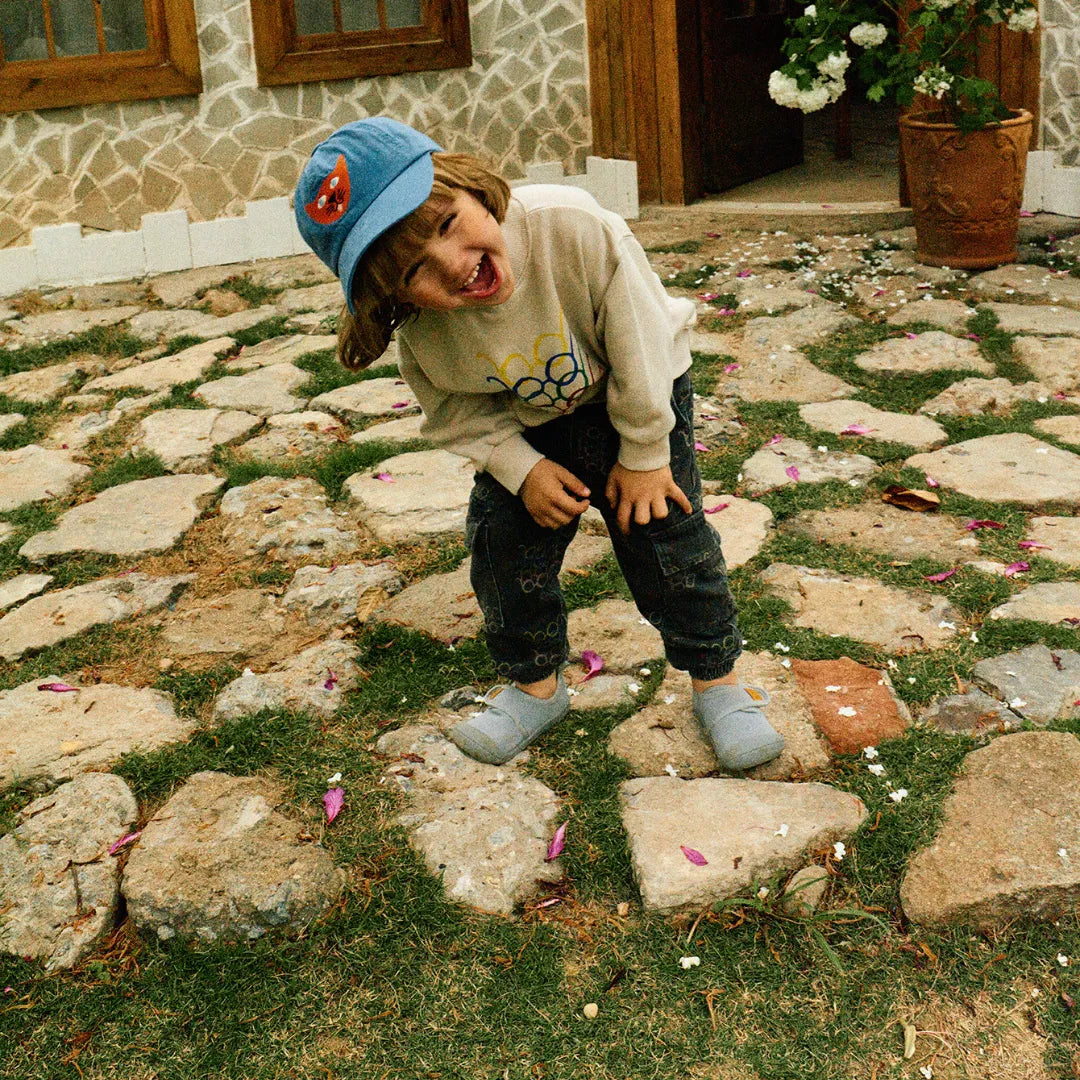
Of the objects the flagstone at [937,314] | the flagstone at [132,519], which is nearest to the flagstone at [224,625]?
the flagstone at [132,519]

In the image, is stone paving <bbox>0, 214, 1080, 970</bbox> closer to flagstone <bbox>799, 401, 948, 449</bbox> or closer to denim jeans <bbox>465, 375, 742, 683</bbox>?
flagstone <bbox>799, 401, 948, 449</bbox>

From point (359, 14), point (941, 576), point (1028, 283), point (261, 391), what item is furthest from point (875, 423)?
point (359, 14)

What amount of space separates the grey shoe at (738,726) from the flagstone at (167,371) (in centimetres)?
278

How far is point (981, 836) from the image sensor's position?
1907 mm

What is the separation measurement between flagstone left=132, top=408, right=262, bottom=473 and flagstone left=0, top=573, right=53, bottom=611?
680 millimetres

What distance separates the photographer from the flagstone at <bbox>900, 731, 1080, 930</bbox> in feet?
5.87

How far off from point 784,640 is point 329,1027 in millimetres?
1203

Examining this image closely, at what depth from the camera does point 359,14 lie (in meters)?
6.10

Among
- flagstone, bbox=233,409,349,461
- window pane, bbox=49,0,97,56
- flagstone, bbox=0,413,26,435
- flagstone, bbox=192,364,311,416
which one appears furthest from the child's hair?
window pane, bbox=49,0,97,56

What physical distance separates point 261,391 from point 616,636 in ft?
6.79

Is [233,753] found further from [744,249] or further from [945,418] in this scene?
[744,249]

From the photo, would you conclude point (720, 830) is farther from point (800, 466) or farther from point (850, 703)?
point (800, 466)

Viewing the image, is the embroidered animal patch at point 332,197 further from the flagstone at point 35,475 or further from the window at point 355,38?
the window at point 355,38

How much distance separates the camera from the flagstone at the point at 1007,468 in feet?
9.96
